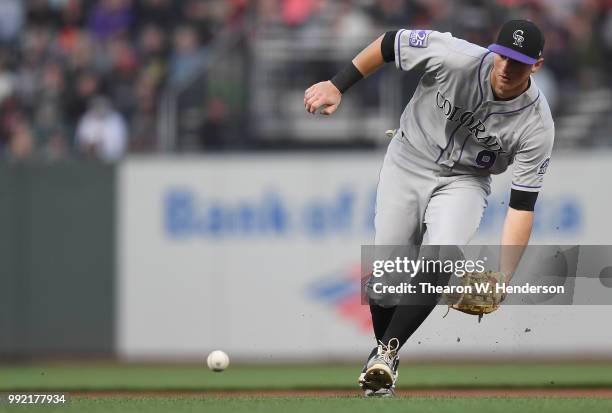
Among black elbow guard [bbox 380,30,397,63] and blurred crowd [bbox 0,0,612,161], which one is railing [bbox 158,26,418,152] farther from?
black elbow guard [bbox 380,30,397,63]

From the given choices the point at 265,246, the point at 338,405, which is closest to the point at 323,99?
the point at 338,405

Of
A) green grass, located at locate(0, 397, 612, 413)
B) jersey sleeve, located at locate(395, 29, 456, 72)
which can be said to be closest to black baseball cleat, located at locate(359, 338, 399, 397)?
green grass, located at locate(0, 397, 612, 413)

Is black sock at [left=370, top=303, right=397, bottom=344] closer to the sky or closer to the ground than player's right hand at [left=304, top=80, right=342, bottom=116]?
closer to the ground

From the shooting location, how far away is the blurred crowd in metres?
12.2

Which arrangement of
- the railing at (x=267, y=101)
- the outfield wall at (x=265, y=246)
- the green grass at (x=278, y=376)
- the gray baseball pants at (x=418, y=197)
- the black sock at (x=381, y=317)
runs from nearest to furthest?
the gray baseball pants at (x=418, y=197) < the black sock at (x=381, y=317) < the green grass at (x=278, y=376) < the outfield wall at (x=265, y=246) < the railing at (x=267, y=101)

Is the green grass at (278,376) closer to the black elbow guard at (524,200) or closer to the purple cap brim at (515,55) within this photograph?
the black elbow guard at (524,200)

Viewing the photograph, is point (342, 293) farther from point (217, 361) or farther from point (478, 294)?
point (478, 294)

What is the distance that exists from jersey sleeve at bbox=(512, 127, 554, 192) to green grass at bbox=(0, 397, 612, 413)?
113 centimetres

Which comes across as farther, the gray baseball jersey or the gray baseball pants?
the gray baseball pants

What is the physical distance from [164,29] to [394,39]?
304 inches

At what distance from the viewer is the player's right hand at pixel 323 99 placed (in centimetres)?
584

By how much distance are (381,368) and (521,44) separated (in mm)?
1746

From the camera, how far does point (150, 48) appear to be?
13.1 meters

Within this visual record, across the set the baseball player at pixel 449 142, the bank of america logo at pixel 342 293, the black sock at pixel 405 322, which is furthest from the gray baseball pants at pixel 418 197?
the bank of america logo at pixel 342 293
